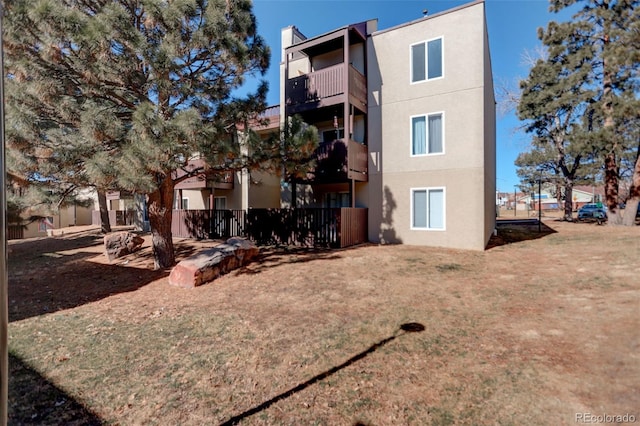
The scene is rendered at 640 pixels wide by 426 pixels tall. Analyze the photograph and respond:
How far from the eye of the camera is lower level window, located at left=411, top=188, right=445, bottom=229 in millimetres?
11109

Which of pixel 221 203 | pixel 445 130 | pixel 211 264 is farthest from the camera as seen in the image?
pixel 221 203

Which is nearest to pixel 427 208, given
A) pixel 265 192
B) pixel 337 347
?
pixel 337 347

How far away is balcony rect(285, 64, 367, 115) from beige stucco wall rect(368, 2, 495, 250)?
0.79 meters

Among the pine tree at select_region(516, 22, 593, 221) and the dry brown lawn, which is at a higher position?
the pine tree at select_region(516, 22, 593, 221)

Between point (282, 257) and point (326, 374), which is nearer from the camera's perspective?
point (326, 374)

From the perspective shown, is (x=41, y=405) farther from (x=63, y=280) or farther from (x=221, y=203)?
(x=221, y=203)

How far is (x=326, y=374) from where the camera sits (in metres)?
3.63

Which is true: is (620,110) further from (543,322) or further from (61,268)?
(61,268)

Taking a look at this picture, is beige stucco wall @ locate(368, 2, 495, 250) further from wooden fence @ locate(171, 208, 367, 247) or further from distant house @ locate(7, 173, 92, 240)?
distant house @ locate(7, 173, 92, 240)

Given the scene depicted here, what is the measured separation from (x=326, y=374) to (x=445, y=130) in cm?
1005

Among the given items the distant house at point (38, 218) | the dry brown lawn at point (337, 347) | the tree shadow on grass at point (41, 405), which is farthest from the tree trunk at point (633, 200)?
the distant house at point (38, 218)

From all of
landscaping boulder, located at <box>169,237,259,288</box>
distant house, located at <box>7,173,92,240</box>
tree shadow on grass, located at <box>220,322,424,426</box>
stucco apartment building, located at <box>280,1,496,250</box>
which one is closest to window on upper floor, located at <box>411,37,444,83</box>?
stucco apartment building, located at <box>280,1,496,250</box>

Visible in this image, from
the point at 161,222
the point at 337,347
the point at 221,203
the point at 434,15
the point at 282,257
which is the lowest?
the point at 337,347

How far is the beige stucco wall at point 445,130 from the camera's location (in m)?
10.5
